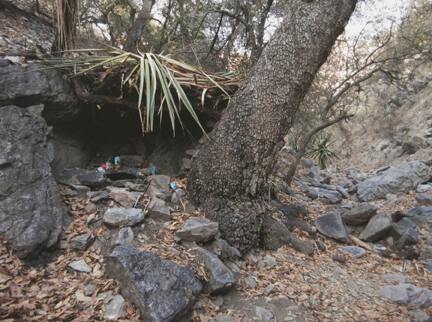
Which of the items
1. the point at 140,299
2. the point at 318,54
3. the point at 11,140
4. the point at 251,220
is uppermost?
the point at 318,54

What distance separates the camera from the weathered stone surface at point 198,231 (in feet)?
6.91

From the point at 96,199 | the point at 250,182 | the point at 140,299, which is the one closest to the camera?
the point at 140,299

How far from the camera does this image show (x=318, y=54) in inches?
90.9

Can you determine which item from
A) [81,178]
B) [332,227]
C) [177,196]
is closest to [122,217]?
[177,196]

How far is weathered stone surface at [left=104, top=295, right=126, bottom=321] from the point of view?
1459 millimetres

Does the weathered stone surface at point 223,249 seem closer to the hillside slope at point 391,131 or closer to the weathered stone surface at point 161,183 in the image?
the weathered stone surface at point 161,183

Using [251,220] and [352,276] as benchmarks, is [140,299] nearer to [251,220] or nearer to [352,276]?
[251,220]

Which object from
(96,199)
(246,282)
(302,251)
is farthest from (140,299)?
(302,251)

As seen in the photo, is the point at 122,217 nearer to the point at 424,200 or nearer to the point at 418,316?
the point at 418,316

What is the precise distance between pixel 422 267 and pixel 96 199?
11.7 ft

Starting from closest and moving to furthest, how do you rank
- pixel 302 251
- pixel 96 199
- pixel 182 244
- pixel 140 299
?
1. pixel 140 299
2. pixel 182 244
3. pixel 96 199
4. pixel 302 251

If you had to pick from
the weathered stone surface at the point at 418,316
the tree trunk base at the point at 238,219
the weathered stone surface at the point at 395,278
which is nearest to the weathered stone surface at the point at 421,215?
the weathered stone surface at the point at 395,278

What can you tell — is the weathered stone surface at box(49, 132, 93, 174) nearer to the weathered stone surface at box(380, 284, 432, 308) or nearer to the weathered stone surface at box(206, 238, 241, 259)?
the weathered stone surface at box(206, 238, 241, 259)

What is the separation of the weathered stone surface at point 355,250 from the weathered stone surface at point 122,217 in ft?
8.08
